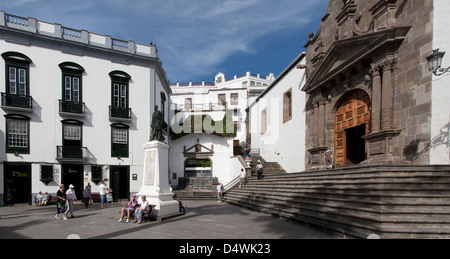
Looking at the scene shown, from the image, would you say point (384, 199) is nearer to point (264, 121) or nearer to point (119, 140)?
point (119, 140)

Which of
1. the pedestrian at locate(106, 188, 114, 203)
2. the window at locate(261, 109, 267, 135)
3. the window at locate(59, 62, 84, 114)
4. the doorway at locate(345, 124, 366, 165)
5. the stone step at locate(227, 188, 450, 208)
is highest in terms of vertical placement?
the window at locate(59, 62, 84, 114)

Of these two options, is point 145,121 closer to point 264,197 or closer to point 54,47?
point 54,47

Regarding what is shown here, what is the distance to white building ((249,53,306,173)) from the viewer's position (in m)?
18.5

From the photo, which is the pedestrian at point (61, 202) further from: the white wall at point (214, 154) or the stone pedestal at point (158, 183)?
the white wall at point (214, 154)

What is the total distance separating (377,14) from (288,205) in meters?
9.53

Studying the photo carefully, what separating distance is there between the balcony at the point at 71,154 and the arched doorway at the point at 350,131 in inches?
659

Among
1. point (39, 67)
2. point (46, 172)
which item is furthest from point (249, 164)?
point (39, 67)

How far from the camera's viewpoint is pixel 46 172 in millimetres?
17031

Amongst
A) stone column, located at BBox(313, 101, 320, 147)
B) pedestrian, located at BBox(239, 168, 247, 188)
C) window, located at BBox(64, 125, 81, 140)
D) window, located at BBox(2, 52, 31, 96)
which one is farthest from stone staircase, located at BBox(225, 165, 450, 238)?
window, located at BBox(2, 52, 31, 96)

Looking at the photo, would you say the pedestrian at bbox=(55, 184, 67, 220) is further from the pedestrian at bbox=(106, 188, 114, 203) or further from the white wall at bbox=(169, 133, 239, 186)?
the white wall at bbox=(169, 133, 239, 186)

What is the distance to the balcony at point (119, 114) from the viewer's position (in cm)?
1930

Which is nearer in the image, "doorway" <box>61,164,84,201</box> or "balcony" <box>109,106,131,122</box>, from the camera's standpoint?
"doorway" <box>61,164,84,201</box>

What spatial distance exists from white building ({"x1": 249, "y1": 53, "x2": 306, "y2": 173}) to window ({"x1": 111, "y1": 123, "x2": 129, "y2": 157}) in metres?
12.4

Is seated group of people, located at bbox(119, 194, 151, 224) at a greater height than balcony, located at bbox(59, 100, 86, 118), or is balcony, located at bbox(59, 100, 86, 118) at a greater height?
balcony, located at bbox(59, 100, 86, 118)
